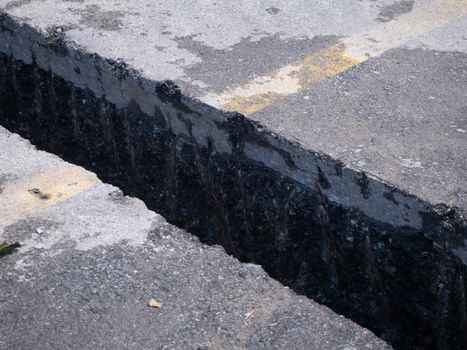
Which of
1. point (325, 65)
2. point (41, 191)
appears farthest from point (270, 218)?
point (41, 191)

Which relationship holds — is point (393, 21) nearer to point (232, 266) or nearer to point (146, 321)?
point (232, 266)

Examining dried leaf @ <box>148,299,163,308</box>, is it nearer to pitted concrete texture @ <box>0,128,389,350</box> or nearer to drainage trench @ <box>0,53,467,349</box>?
pitted concrete texture @ <box>0,128,389,350</box>

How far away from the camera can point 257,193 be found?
3.37 m

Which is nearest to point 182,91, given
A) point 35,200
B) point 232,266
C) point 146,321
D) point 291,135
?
point 291,135

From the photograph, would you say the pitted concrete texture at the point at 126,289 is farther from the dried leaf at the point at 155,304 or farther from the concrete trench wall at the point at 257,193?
the concrete trench wall at the point at 257,193

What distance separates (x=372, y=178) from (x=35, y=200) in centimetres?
113

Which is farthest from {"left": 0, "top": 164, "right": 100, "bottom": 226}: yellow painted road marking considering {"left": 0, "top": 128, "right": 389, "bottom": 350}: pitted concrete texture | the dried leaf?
the dried leaf

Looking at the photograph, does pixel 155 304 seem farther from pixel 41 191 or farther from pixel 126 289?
pixel 41 191

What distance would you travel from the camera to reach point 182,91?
3.46m

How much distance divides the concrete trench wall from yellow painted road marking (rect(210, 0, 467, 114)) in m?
0.16

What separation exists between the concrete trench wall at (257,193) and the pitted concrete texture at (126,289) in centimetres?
63

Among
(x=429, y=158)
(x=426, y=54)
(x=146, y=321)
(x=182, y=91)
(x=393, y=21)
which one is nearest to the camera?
(x=146, y=321)

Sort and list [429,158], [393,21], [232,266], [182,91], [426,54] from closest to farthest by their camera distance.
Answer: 1. [232,266]
2. [429,158]
3. [182,91]
4. [426,54]
5. [393,21]

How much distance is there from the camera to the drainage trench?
298 centimetres
